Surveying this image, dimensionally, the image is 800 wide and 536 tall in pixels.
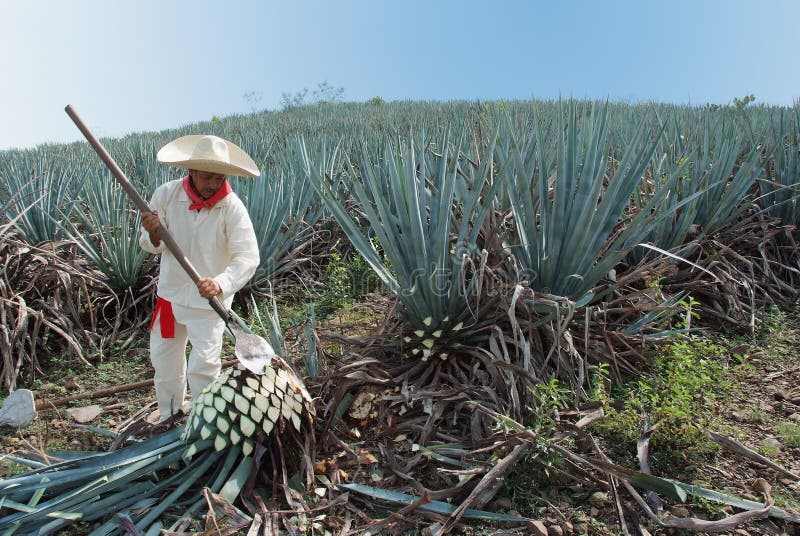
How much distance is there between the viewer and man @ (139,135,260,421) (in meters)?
2.61

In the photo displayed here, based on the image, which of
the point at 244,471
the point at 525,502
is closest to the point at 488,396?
the point at 525,502

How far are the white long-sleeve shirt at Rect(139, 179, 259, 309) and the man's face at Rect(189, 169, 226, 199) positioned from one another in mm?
66

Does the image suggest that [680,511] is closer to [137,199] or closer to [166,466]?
[166,466]

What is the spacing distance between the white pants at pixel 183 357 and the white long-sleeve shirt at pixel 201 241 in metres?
0.08

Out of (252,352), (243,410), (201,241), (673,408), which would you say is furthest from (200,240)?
(673,408)

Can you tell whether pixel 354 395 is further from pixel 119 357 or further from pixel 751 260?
pixel 751 260

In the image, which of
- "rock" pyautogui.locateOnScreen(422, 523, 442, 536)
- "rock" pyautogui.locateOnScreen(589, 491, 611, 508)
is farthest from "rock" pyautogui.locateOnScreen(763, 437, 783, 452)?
"rock" pyautogui.locateOnScreen(422, 523, 442, 536)

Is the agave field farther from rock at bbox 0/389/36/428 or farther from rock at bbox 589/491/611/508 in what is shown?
rock at bbox 0/389/36/428

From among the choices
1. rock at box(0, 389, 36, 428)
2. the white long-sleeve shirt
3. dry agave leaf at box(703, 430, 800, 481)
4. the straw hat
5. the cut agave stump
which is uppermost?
the straw hat

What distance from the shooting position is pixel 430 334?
2738mm

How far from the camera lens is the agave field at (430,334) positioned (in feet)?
7.01

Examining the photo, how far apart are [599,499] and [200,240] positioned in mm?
1973

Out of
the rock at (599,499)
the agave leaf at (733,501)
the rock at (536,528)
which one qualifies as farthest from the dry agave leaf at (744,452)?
the rock at (536,528)

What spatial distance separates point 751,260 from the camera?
4238 millimetres
